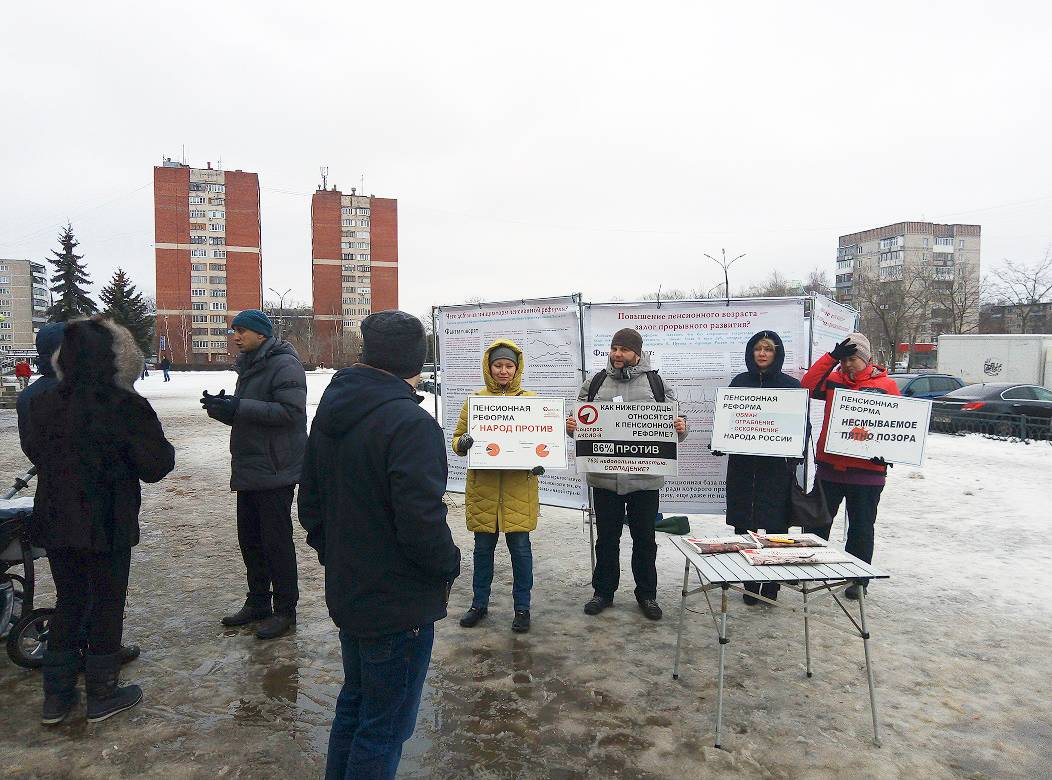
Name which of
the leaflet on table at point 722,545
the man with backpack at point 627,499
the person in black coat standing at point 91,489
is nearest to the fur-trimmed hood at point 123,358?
the person in black coat standing at point 91,489

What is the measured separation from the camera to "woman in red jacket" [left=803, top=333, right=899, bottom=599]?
15.4 ft

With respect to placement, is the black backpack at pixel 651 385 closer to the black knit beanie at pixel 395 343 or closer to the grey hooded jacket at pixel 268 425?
the grey hooded jacket at pixel 268 425

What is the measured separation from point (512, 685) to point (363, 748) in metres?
1.55

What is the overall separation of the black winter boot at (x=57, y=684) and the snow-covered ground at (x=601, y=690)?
0.30 feet

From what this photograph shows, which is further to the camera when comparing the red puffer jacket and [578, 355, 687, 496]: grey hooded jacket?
the red puffer jacket

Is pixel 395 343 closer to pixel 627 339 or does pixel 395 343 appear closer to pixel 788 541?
pixel 788 541

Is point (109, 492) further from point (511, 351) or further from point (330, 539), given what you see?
point (511, 351)

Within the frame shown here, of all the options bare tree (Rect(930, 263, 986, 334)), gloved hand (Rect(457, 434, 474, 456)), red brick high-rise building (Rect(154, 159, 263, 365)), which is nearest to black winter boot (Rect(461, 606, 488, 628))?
gloved hand (Rect(457, 434, 474, 456))

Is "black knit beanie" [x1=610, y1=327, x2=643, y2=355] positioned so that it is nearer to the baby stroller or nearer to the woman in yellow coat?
the woman in yellow coat

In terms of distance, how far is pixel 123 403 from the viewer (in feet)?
10.6

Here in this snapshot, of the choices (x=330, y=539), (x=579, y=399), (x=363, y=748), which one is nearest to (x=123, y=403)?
(x=330, y=539)

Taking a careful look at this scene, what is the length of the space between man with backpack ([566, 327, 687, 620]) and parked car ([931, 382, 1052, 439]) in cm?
1285

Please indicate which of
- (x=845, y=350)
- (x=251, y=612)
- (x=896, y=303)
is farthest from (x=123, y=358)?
(x=896, y=303)

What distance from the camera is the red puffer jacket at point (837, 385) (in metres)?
4.71
